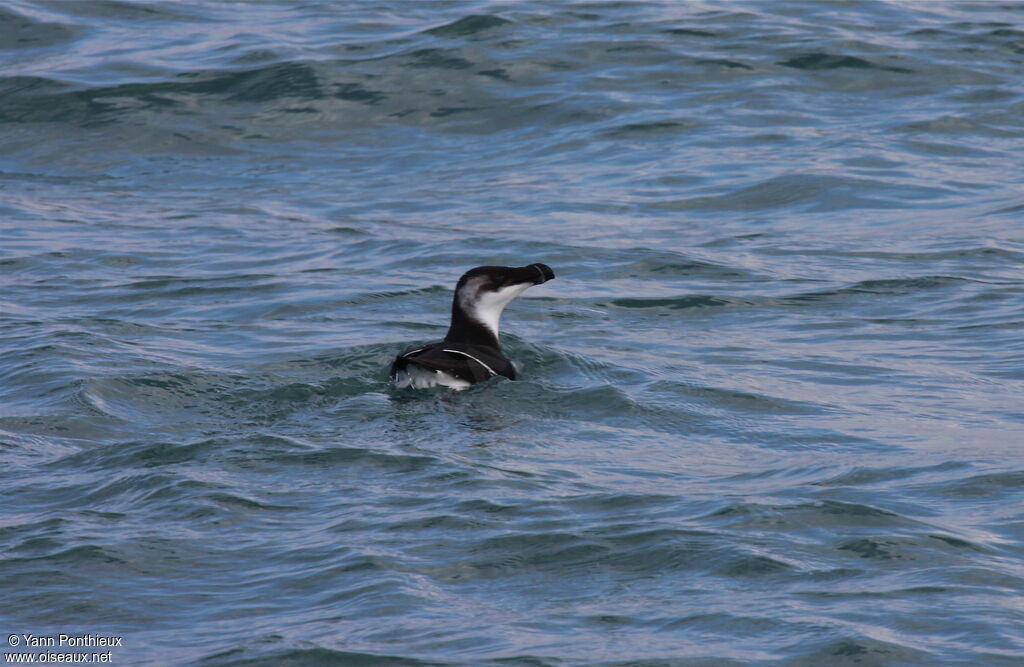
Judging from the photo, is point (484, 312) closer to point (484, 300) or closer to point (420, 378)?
point (484, 300)

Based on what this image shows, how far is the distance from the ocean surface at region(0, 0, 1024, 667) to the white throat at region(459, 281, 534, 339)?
487mm

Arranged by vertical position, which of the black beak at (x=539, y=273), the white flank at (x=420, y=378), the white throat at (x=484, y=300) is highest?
the black beak at (x=539, y=273)

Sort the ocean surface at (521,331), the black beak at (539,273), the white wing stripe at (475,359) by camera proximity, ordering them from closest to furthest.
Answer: the ocean surface at (521,331) < the white wing stripe at (475,359) < the black beak at (539,273)

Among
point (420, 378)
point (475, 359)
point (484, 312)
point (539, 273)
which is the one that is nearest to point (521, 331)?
point (484, 312)

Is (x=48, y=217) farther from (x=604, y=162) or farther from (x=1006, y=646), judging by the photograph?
(x=1006, y=646)

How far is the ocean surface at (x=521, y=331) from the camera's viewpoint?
229 inches

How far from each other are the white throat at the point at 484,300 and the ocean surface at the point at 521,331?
0.49m

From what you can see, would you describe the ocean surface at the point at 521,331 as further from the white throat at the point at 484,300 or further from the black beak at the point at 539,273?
the black beak at the point at 539,273

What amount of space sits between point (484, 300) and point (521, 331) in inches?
46.8

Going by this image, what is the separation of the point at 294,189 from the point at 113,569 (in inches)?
363

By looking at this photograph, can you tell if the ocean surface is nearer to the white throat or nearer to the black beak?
the white throat

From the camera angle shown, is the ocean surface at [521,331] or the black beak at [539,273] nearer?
the ocean surface at [521,331]

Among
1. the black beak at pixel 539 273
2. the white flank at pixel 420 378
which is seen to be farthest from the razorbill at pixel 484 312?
the white flank at pixel 420 378

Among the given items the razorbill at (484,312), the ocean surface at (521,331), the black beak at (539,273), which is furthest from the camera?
the black beak at (539,273)
